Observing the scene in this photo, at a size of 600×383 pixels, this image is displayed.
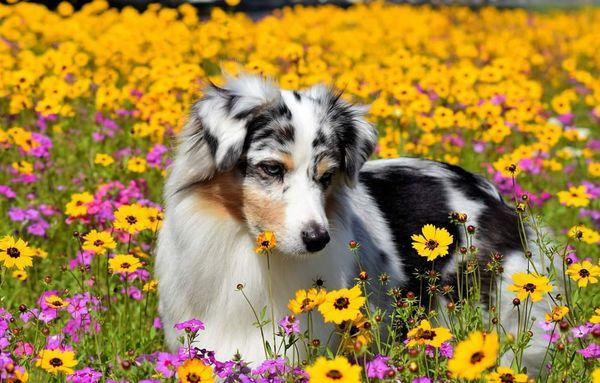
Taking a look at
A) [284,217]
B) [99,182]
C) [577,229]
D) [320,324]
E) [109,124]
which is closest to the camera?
[577,229]

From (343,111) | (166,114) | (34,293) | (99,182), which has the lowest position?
(34,293)

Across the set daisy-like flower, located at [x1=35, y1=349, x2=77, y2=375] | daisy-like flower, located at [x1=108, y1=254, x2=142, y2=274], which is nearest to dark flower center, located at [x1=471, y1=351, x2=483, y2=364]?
daisy-like flower, located at [x1=35, y1=349, x2=77, y2=375]

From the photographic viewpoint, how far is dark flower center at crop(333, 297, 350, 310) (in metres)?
2.62

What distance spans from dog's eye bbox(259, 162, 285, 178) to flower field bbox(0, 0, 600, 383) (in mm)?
563

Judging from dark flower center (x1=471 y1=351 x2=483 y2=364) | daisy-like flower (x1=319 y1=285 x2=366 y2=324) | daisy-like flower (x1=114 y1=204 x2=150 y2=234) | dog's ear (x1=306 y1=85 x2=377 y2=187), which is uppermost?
dog's ear (x1=306 y1=85 x2=377 y2=187)

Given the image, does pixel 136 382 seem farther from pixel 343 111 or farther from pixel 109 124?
pixel 109 124

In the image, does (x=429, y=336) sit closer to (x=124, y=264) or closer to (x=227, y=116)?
(x=124, y=264)

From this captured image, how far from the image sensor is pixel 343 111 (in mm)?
4195

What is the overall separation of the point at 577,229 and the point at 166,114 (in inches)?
144

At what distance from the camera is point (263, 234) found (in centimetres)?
320

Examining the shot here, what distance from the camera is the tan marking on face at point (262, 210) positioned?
3.61 m

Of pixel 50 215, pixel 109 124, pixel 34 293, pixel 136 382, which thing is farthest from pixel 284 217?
pixel 109 124

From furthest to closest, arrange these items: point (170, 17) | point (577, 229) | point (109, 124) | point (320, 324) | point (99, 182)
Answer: point (170, 17) → point (109, 124) → point (99, 182) → point (320, 324) → point (577, 229)

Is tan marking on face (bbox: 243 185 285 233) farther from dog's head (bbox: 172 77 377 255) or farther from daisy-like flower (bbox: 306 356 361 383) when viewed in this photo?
daisy-like flower (bbox: 306 356 361 383)
